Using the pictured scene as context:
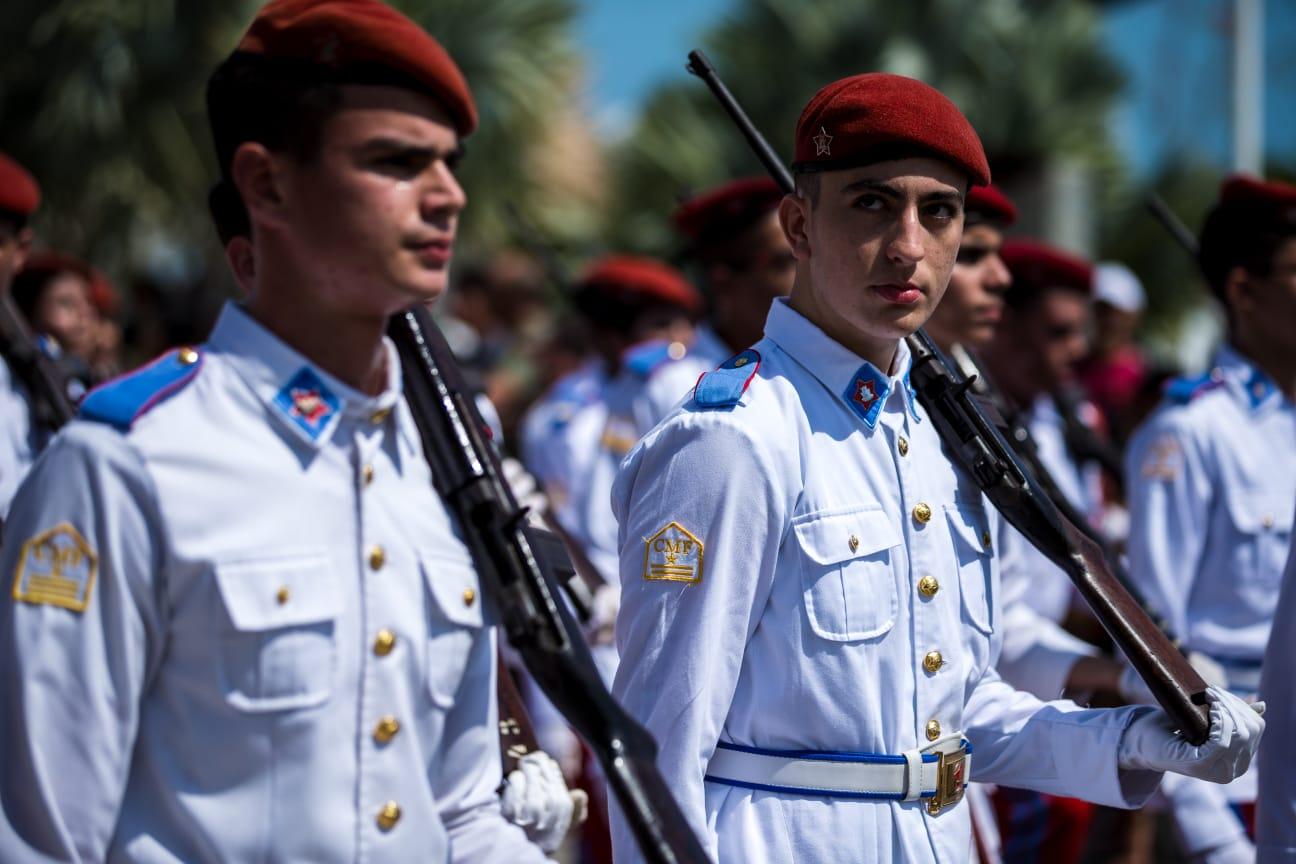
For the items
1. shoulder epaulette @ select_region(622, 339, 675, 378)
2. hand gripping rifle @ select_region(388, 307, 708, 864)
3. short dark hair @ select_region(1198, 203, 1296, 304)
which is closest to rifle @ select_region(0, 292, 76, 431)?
shoulder epaulette @ select_region(622, 339, 675, 378)

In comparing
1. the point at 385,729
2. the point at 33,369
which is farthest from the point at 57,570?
the point at 33,369

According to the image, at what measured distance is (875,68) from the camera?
1853 cm

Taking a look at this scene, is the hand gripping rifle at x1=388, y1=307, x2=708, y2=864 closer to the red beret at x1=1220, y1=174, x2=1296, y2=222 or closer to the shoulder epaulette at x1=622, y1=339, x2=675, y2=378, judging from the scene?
the red beret at x1=1220, y1=174, x2=1296, y2=222

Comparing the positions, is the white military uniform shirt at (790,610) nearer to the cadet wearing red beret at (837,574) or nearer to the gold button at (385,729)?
the cadet wearing red beret at (837,574)

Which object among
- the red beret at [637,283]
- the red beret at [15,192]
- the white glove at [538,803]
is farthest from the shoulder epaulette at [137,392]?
the red beret at [637,283]

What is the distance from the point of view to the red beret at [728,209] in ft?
17.6

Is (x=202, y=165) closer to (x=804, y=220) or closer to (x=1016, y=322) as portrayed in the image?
(x=1016, y=322)

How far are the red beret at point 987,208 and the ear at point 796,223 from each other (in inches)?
62.8

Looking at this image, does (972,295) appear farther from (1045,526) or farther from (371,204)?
(371,204)

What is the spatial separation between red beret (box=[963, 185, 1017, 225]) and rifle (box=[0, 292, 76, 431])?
2781 mm

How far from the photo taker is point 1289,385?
485 centimetres

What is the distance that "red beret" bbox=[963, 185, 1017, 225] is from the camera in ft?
14.6

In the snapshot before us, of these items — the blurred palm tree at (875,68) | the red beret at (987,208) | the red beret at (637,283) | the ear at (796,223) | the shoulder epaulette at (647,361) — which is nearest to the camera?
the ear at (796,223)

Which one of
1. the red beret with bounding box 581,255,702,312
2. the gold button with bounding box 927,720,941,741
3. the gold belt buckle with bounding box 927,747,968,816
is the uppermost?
the red beret with bounding box 581,255,702,312
